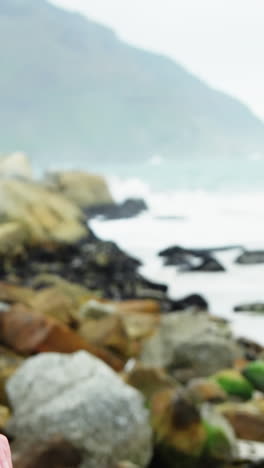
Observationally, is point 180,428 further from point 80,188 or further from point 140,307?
point 80,188

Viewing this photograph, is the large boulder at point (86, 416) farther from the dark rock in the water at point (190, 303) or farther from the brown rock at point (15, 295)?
the dark rock in the water at point (190, 303)

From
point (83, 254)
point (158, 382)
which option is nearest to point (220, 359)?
point (158, 382)

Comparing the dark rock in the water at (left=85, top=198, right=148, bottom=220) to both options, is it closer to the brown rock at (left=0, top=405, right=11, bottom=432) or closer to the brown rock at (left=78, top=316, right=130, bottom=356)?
the brown rock at (left=78, top=316, right=130, bottom=356)

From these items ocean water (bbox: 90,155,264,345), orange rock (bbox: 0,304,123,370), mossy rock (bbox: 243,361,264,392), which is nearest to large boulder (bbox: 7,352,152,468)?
orange rock (bbox: 0,304,123,370)

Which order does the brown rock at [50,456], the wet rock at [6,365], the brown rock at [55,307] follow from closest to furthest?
the brown rock at [50,456] → the wet rock at [6,365] → the brown rock at [55,307]

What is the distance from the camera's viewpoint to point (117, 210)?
28.2m

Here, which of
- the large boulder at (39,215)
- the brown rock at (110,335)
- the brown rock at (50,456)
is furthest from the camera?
the large boulder at (39,215)

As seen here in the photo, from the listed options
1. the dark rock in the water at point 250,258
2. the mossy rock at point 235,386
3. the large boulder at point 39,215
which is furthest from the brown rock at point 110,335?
the dark rock in the water at point 250,258

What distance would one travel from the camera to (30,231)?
15.4m

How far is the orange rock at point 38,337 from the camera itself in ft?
17.5

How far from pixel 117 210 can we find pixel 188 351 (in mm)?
22192

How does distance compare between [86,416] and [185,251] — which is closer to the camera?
[86,416]

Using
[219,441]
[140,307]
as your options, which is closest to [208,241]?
[140,307]

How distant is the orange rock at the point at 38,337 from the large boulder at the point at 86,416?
143cm
